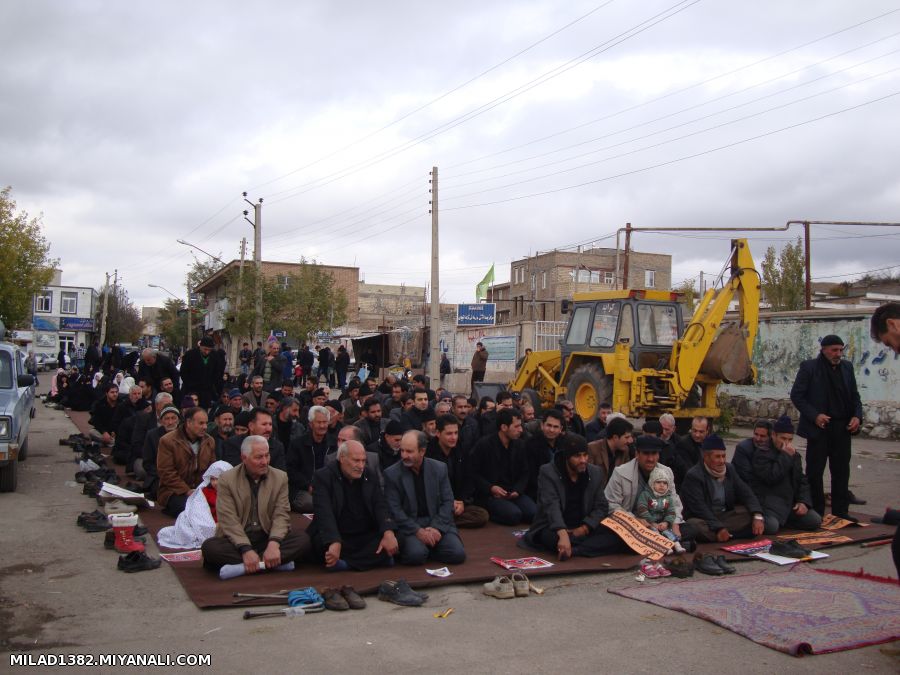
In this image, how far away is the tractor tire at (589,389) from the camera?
14367 mm

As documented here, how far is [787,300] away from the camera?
122ft

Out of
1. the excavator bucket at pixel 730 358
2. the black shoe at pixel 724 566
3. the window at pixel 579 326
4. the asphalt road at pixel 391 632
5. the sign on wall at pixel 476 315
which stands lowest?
the asphalt road at pixel 391 632

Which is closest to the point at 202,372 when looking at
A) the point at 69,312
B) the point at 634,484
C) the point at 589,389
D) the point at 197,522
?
the point at 197,522

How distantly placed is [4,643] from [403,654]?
2.37 meters

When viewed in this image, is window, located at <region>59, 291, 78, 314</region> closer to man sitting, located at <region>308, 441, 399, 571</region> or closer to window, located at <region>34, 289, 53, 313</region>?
window, located at <region>34, 289, 53, 313</region>

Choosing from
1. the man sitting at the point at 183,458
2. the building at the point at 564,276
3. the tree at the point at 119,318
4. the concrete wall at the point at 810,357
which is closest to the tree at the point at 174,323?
the tree at the point at 119,318

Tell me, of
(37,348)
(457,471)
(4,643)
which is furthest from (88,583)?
(37,348)

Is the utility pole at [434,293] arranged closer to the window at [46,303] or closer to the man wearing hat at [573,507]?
the man wearing hat at [573,507]

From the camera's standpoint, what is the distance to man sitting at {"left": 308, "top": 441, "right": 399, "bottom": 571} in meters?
6.58

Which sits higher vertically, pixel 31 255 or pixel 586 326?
pixel 31 255

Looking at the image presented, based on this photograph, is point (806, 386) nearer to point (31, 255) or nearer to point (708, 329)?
point (708, 329)

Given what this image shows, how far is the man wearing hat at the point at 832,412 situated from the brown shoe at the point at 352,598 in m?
5.53

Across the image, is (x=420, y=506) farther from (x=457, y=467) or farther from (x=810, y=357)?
(x=810, y=357)

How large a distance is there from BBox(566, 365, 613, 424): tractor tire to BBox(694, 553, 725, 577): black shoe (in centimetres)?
731
